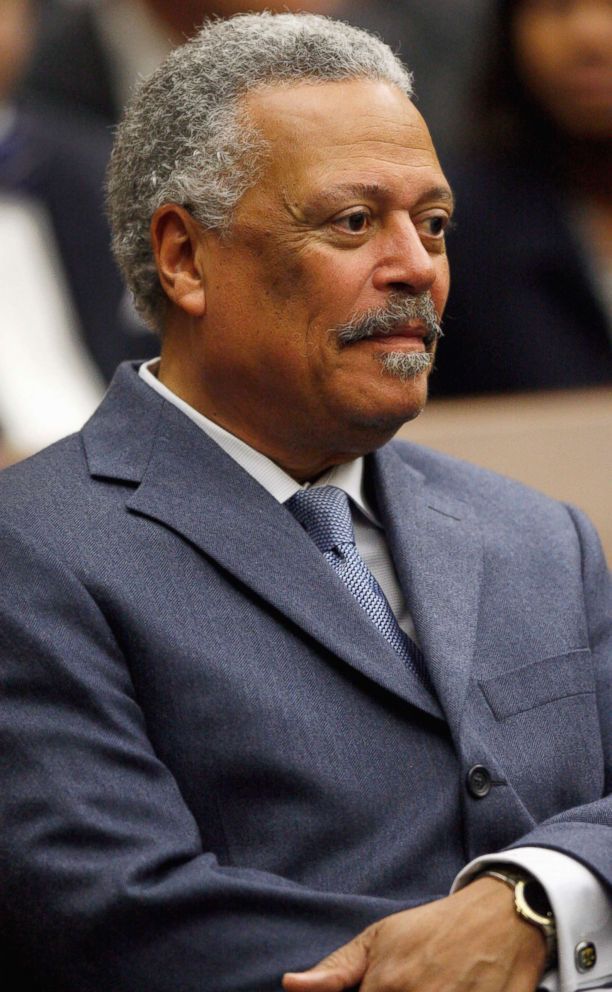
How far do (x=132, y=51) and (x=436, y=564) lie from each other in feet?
9.06

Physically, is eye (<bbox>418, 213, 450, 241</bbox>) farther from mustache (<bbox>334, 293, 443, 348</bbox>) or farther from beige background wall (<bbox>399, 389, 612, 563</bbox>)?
beige background wall (<bbox>399, 389, 612, 563</bbox>)

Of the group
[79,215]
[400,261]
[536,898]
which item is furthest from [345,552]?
[79,215]

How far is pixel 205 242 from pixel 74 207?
184 cm

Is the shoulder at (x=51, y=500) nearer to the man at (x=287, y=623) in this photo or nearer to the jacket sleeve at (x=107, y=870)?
the man at (x=287, y=623)

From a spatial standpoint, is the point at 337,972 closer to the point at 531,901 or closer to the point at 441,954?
the point at 441,954

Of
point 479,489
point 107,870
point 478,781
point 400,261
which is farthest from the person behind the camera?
point 479,489

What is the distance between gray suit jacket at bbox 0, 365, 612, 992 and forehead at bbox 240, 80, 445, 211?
0.41 metres

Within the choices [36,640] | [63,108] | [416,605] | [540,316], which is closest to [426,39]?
[63,108]

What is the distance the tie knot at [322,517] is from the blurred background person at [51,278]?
145cm

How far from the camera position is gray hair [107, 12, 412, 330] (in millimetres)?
2480

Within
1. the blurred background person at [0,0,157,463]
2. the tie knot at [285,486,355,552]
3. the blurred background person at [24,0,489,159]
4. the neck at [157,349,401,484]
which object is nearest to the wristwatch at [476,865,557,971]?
the tie knot at [285,486,355,552]

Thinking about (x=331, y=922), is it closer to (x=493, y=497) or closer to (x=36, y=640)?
(x=36, y=640)

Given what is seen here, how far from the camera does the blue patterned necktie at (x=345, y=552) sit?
2.47m

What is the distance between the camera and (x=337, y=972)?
2.11 metres
